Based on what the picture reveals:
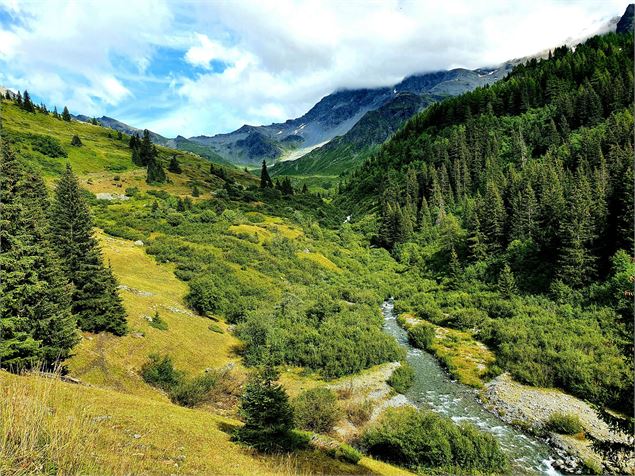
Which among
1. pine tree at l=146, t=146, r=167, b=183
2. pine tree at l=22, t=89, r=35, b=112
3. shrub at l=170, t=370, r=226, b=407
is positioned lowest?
shrub at l=170, t=370, r=226, b=407

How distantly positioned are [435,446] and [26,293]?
27645 mm

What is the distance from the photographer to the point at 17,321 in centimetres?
2117

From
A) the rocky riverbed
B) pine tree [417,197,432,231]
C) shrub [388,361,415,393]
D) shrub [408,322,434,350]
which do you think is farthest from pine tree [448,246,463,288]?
pine tree [417,197,432,231]

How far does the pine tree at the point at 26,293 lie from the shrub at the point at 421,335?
39644 mm

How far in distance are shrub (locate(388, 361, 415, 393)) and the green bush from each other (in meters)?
9.67

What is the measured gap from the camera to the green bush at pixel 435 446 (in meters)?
25.5

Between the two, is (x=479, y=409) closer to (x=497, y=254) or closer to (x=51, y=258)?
(x=51, y=258)

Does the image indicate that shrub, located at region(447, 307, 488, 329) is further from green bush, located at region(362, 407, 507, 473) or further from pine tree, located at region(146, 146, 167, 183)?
pine tree, located at region(146, 146, 167, 183)

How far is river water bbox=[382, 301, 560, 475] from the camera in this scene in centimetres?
2705

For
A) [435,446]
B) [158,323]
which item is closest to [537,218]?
[435,446]

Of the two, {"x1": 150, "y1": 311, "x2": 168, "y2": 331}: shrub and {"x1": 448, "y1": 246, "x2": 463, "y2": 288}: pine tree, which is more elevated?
{"x1": 448, "y1": 246, "x2": 463, "y2": 288}: pine tree

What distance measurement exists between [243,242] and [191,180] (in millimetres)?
64879

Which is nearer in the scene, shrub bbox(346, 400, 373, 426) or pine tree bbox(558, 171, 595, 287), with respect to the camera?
shrub bbox(346, 400, 373, 426)

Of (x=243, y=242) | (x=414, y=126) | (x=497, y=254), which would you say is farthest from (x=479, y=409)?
(x=414, y=126)
